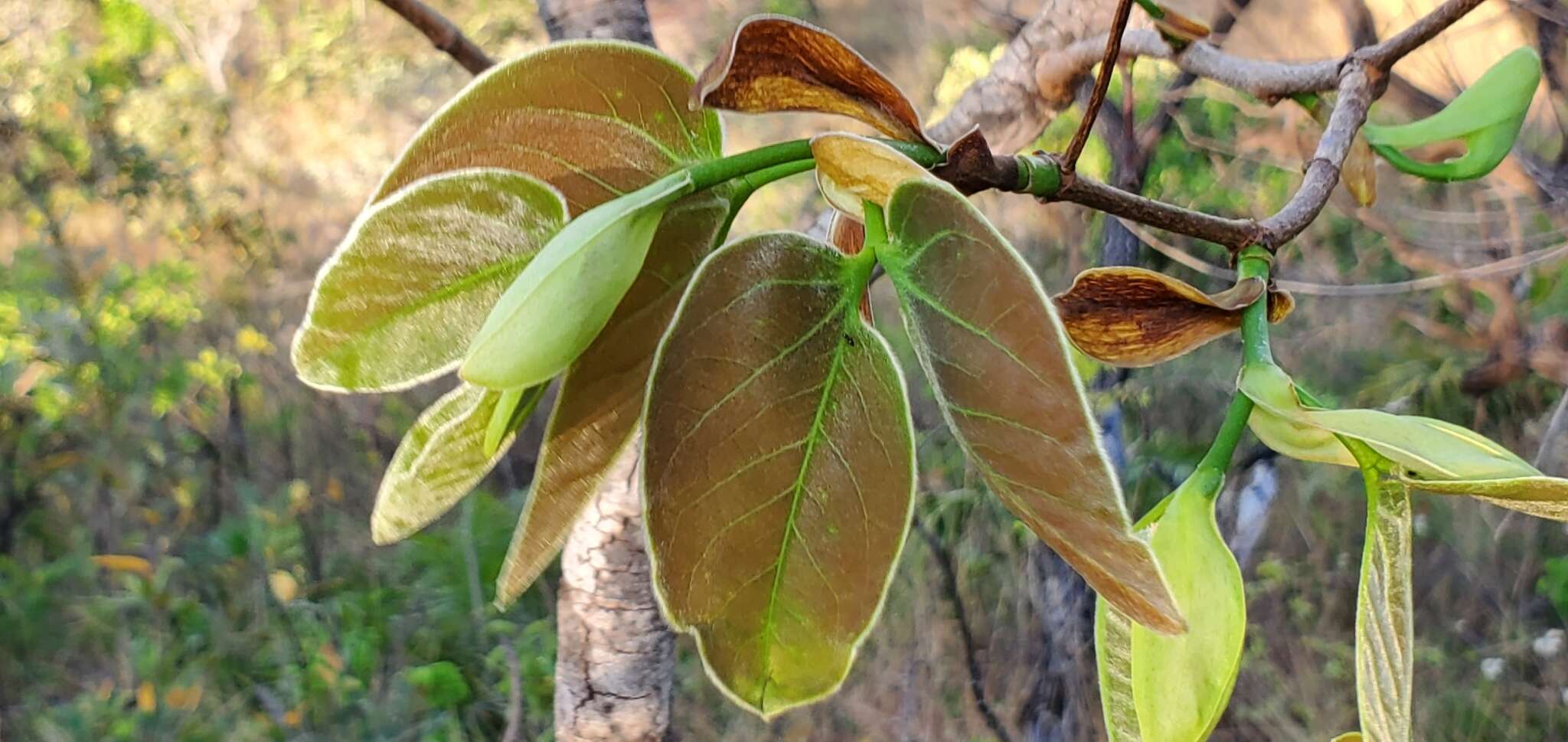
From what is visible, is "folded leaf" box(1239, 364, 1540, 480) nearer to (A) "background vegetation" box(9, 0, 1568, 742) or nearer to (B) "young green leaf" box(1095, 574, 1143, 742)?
(B) "young green leaf" box(1095, 574, 1143, 742)

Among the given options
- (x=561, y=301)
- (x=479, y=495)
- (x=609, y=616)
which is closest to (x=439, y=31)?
(x=609, y=616)

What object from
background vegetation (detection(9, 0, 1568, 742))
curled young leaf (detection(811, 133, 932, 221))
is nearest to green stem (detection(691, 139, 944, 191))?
curled young leaf (detection(811, 133, 932, 221))

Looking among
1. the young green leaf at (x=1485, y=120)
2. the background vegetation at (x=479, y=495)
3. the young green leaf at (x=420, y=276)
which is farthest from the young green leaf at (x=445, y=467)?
the background vegetation at (x=479, y=495)

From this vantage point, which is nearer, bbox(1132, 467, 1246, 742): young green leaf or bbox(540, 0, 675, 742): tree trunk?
bbox(1132, 467, 1246, 742): young green leaf

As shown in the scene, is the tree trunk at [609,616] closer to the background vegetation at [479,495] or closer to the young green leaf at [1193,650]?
the young green leaf at [1193,650]

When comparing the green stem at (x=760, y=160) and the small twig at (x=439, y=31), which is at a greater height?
the small twig at (x=439, y=31)

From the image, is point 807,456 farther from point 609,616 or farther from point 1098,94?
point 609,616

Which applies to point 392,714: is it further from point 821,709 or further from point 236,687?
point 821,709

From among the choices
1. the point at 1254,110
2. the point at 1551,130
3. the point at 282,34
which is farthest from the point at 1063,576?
the point at 282,34
